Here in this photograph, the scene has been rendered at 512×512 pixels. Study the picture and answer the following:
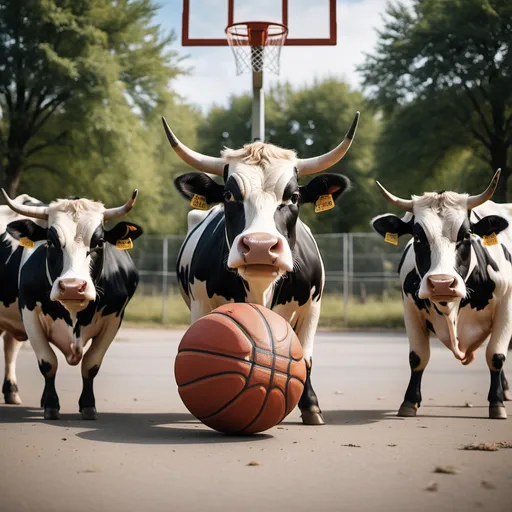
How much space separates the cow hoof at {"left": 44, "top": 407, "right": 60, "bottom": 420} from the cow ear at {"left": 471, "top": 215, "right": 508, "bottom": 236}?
4.46 m

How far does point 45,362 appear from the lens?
351 inches

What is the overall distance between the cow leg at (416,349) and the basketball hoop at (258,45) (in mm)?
6707

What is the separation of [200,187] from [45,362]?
2245mm

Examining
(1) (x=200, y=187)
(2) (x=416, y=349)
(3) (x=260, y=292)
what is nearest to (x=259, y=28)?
(1) (x=200, y=187)

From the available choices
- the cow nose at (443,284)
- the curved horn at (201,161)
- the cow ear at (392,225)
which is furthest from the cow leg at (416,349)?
the curved horn at (201,161)

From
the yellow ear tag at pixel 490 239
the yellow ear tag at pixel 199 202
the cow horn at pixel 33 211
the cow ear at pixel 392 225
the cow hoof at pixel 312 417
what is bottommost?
the cow hoof at pixel 312 417

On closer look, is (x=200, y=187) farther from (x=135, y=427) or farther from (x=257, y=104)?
(x=257, y=104)

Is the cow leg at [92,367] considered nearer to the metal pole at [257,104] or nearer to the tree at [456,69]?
the metal pole at [257,104]

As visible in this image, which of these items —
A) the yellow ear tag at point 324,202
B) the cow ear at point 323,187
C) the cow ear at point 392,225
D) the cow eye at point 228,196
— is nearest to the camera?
the cow eye at point 228,196

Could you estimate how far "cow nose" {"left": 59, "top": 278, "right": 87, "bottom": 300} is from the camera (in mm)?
8430

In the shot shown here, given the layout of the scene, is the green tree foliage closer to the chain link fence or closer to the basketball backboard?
the chain link fence

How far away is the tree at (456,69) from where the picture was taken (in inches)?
1126

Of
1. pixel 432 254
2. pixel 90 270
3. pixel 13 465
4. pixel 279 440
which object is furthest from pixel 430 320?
pixel 13 465

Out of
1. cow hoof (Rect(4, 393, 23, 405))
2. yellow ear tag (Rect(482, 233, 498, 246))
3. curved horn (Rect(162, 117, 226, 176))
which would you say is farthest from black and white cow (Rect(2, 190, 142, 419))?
yellow ear tag (Rect(482, 233, 498, 246))
